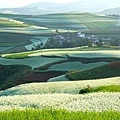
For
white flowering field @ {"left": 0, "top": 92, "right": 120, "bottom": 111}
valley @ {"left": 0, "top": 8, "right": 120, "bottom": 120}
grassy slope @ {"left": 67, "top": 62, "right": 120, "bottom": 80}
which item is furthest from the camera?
grassy slope @ {"left": 67, "top": 62, "right": 120, "bottom": 80}

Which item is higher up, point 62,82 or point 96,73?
point 62,82

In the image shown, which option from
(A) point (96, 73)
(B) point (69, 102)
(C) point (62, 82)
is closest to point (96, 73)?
(A) point (96, 73)

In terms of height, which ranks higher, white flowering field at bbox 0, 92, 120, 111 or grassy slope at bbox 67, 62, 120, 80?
white flowering field at bbox 0, 92, 120, 111

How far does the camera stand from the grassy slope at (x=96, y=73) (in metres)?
62.9

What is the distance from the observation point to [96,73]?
215ft

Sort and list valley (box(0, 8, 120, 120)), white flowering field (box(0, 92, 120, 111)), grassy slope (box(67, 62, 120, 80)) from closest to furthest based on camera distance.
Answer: white flowering field (box(0, 92, 120, 111)) < valley (box(0, 8, 120, 120)) < grassy slope (box(67, 62, 120, 80))

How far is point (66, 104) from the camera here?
84.4 feet

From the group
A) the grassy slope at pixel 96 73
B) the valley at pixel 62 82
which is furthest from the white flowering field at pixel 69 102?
the grassy slope at pixel 96 73

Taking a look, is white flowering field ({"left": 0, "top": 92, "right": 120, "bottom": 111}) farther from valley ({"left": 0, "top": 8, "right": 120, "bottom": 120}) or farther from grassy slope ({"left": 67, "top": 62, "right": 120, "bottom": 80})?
grassy slope ({"left": 67, "top": 62, "right": 120, "bottom": 80})

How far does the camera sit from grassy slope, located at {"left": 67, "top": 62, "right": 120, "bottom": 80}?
6287 cm

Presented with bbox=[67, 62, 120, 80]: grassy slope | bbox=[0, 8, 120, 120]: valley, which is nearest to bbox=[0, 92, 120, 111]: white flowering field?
bbox=[0, 8, 120, 120]: valley

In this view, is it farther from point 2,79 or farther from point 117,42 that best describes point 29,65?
point 117,42

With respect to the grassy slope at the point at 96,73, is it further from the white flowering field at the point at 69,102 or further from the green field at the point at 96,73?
the white flowering field at the point at 69,102

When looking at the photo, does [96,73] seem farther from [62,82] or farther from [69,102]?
[69,102]
